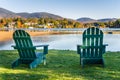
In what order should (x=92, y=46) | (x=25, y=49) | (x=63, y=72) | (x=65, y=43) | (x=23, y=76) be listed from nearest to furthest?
1. (x=23, y=76)
2. (x=63, y=72)
3. (x=25, y=49)
4. (x=92, y=46)
5. (x=65, y=43)

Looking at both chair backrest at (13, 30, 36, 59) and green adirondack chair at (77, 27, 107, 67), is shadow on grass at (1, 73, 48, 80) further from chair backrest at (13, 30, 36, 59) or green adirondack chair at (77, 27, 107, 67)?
green adirondack chair at (77, 27, 107, 67)

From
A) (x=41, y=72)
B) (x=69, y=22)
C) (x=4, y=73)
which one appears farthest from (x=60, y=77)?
(x=69, y=22)

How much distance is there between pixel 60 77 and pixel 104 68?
5.74ft

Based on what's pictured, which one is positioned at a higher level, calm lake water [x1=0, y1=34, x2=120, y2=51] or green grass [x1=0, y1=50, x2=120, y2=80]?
green grass [x1=0, y1=50, x2=120, y2=80]

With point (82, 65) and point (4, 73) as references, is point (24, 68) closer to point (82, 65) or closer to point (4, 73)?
point (4, 73)

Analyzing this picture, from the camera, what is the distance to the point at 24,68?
8047 millimetres

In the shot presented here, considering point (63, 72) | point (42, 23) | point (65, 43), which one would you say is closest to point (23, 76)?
point (63, 72)

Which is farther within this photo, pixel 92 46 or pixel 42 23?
pixel 42 23

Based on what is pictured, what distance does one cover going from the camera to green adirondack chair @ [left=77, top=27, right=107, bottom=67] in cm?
815

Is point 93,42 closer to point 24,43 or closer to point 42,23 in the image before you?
point 24,43

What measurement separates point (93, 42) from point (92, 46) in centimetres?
12

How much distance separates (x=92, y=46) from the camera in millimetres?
8188

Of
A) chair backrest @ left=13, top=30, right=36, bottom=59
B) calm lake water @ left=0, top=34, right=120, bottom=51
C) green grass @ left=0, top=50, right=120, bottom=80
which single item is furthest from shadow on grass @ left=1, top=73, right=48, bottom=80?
calm lake water @ left=0, top=34, right=120, bottom=51

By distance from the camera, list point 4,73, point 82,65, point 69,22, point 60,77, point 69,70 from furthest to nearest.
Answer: point 69,22, point 82,65, point 69,70, point 4,73, point 60,77
